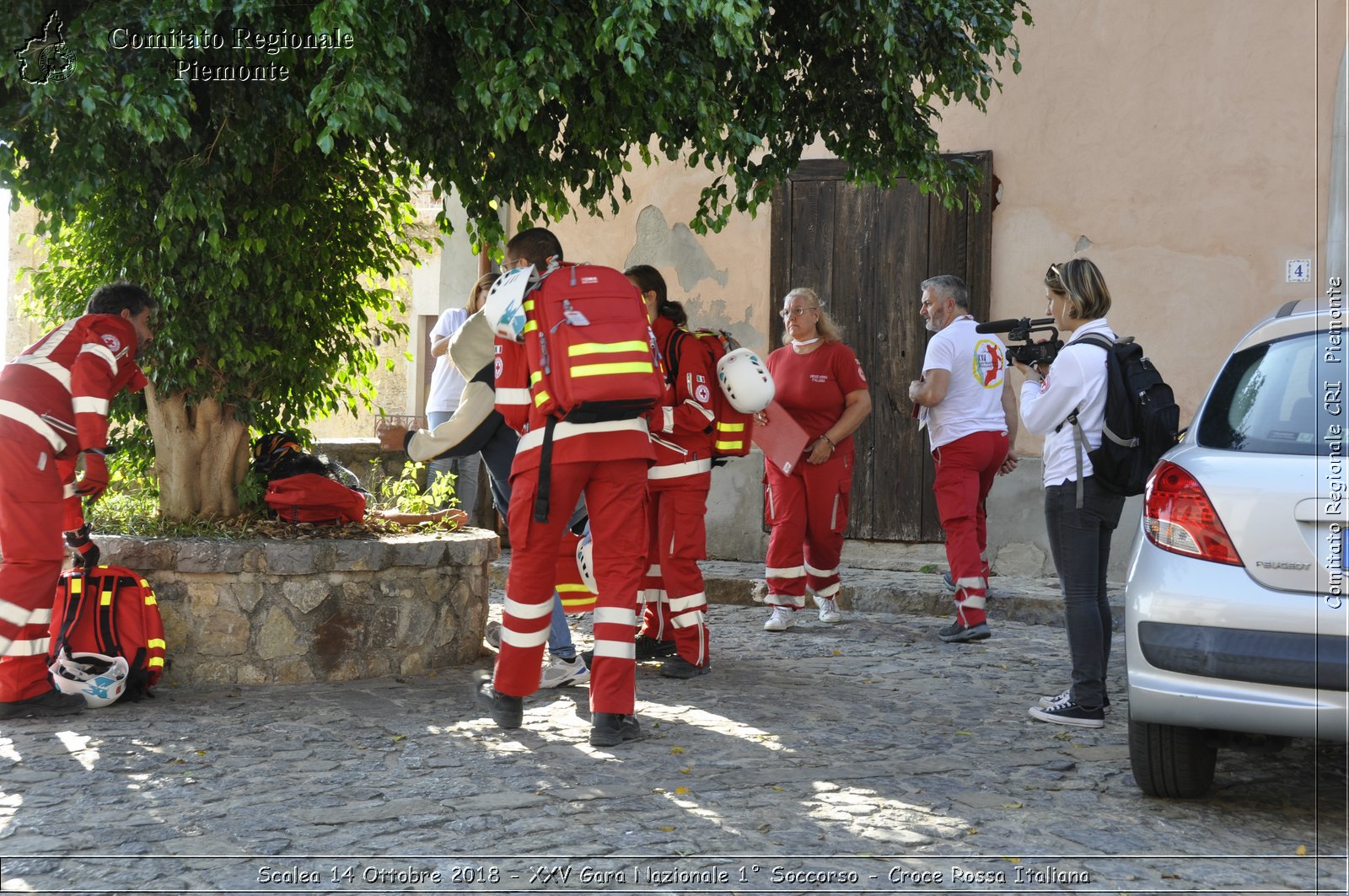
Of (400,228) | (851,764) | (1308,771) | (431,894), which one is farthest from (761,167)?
(431,894)

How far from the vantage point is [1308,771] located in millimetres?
4707

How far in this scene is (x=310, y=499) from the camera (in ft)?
20.8

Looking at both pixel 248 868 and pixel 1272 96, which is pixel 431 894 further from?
Result: pixel 1272 96

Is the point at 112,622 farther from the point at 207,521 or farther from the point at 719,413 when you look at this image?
the point at 719,413

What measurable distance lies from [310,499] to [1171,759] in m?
4.04

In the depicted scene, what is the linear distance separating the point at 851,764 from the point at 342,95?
3001 millimetres

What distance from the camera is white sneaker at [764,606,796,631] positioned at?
25.5 ft

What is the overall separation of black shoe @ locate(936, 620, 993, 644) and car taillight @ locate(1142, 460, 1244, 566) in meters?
3.35

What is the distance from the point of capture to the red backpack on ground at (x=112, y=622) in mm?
5570

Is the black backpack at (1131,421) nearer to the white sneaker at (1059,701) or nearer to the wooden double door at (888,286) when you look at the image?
the white sneaker at (1059,701)

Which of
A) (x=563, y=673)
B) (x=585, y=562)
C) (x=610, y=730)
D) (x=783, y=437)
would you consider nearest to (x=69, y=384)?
(x=585, y=562)

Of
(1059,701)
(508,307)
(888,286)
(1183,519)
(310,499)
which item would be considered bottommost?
(1059,701)

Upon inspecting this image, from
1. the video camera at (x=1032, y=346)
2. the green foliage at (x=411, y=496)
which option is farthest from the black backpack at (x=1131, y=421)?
the green foliage at (x=411, y=496)

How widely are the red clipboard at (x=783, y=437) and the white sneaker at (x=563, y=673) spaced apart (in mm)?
1939
